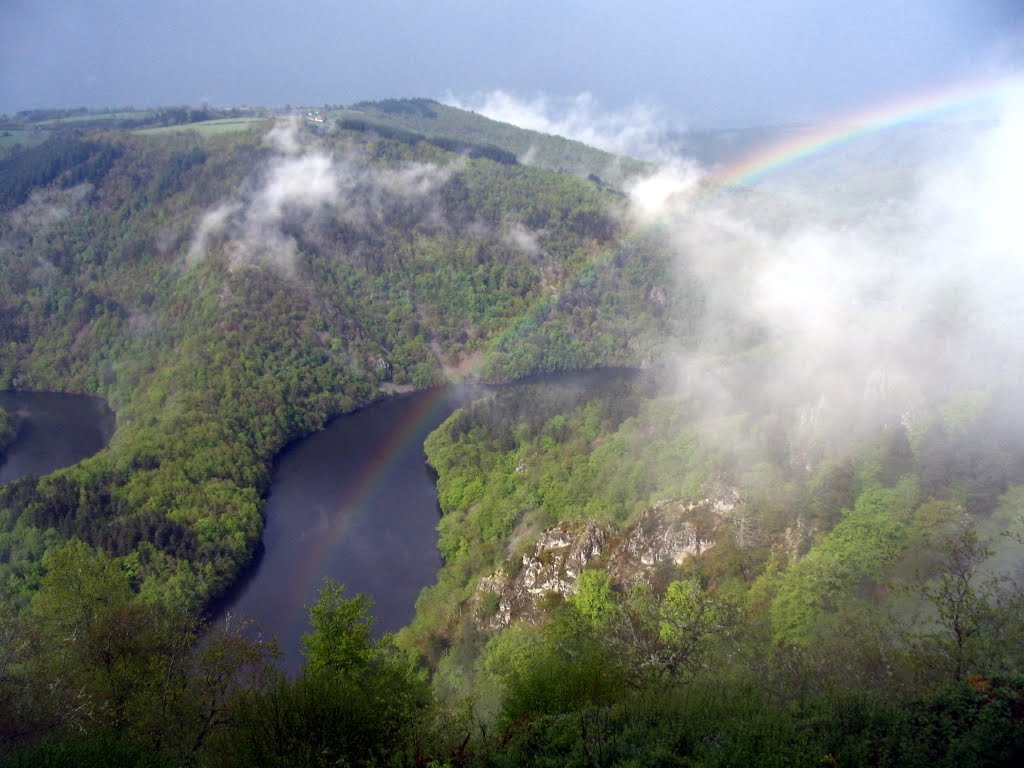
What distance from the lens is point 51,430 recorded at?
3659 inches

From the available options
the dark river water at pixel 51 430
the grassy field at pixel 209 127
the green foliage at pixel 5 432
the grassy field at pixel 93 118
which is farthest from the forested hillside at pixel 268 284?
the grassy field at pixel 93 118

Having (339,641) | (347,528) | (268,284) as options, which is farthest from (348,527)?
(268,284)

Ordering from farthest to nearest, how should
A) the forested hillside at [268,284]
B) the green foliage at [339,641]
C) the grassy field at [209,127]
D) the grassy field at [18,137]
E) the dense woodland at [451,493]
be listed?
the grassy field at [209,127], the grassy field at [18,137], the forested hillside at [268,284], the green foliage at [339,641], the dense woodland at [451,493]

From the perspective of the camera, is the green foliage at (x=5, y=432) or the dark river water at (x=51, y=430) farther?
the green foliage at (x=5, y=432)

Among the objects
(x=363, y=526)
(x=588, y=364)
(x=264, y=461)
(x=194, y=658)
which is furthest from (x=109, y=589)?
(x=588, y=364)

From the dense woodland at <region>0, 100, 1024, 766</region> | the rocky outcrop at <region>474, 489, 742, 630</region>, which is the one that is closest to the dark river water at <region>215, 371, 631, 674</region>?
the dense woodland at <region>0, 100, 1024, 766</region>

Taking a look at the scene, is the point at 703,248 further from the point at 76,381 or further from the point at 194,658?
the point at 194,658

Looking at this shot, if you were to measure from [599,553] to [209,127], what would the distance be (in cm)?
15451

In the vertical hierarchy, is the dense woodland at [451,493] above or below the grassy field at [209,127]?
below

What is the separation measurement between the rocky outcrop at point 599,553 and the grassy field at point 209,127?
13479 centimetres

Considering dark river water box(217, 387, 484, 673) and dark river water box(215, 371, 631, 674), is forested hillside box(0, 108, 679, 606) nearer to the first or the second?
dark river water box(215, 371, 631, 674)

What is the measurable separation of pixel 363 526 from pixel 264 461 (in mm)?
18804

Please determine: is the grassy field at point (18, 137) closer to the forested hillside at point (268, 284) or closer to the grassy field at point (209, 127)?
the forested hillside at point (268, 284)

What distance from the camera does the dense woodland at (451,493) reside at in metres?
19.5
